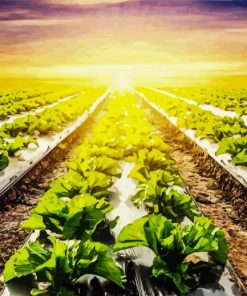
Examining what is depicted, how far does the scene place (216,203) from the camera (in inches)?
243

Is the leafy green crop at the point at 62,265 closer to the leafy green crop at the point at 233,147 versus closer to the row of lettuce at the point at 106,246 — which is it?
the row of lettuce at the point at 106,246

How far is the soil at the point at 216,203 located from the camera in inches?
176

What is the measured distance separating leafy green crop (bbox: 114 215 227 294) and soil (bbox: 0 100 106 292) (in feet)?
5.19

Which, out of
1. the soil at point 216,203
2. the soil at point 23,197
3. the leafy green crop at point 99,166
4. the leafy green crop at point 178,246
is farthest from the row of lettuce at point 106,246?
the leafy green crop at point 99,166

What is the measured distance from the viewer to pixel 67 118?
569 inches

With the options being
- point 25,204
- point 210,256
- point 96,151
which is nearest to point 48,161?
point 96,151

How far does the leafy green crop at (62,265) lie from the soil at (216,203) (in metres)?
1.43

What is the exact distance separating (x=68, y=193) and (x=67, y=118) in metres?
9.84

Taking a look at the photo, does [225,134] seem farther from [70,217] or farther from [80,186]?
[70,217]

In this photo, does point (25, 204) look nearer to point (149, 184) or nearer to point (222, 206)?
point (149, 184)

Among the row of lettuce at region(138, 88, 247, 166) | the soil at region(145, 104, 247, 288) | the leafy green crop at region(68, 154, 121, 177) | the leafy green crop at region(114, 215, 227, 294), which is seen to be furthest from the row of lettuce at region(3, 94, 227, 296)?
the row of lettuce at region(138, 88, 247, 166)

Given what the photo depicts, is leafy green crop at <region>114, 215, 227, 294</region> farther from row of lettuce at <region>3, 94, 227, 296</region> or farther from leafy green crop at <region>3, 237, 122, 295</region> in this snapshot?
leafy green crop at <region>3, 237, 122, 295</region>

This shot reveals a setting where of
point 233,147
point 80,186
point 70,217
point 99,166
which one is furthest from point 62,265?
point 233,147

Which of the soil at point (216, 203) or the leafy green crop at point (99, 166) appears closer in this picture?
the soil at point (216, 203)
